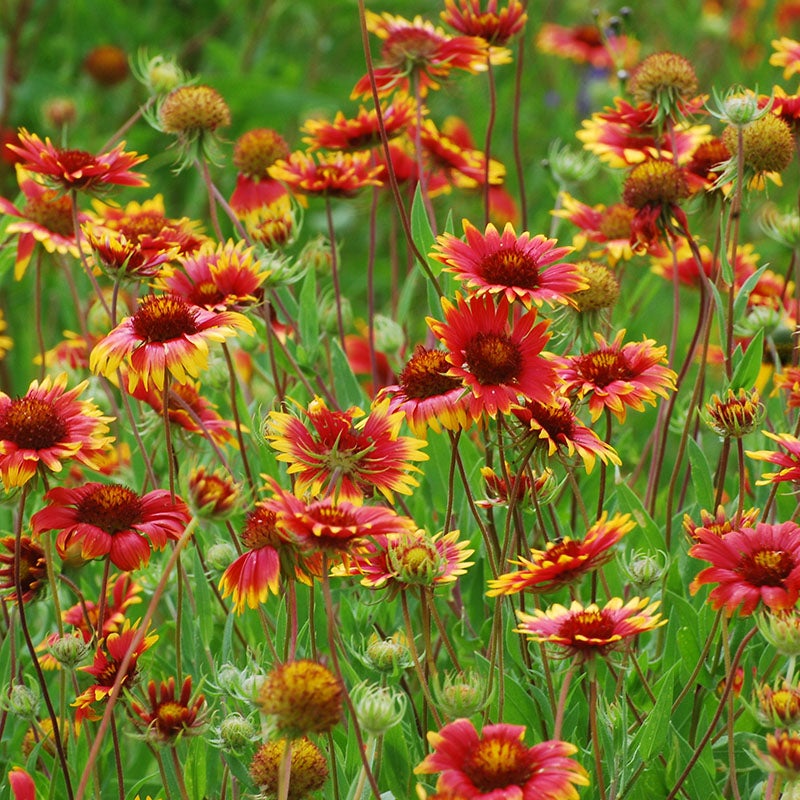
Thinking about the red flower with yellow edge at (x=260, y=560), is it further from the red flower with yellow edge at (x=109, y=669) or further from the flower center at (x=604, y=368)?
the flower center at (x=604, y=368)

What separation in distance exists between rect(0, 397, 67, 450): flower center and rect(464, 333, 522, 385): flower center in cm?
38

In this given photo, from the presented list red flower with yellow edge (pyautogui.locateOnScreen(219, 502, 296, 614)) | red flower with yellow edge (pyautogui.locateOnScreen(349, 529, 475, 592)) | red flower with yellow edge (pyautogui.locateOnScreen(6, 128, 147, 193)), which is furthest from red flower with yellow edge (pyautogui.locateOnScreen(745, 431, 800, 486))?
red flower with yellow edge (pyautogui.locateOnScreen(6, 128, 147, 193))

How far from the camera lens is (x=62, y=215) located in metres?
1.62

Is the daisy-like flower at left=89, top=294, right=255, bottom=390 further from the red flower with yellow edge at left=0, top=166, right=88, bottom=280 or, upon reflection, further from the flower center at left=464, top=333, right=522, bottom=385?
the red flower with yellow edge at left=0, top=166, right=88, bottom=280

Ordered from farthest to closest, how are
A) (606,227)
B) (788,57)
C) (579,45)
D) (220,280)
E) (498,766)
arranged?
(579,45), (606,227), (788,57), (220,280), (498,766)

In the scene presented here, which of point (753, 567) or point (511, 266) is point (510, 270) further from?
point (753, 567)

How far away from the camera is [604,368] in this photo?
3.96ft

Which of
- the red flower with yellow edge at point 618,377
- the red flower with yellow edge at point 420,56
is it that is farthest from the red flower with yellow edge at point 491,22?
the red flower with yellow edge at point 618,377

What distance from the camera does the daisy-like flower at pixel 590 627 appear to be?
36.9 inches

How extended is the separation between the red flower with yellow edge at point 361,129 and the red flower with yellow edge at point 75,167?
0.32m

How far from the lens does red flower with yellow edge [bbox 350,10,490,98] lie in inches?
62.2

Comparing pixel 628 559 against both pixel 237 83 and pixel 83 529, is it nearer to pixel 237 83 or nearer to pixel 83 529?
pixel 83 529

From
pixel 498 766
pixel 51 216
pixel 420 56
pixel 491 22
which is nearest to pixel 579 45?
pixel 491 22

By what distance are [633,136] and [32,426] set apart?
0.92 metres
